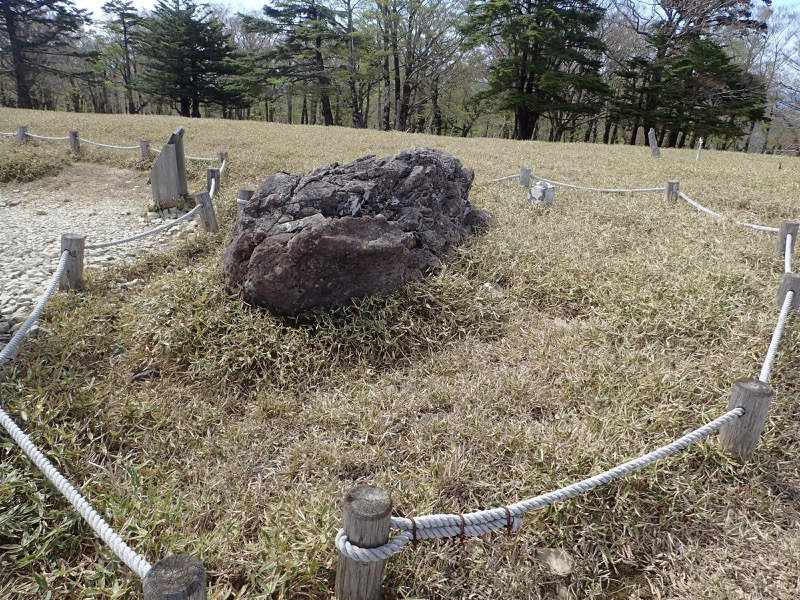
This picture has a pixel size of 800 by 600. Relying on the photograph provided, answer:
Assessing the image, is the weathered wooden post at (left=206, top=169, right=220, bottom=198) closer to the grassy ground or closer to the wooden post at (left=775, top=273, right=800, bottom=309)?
the grassy ground

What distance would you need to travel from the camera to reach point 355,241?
12.0 ft

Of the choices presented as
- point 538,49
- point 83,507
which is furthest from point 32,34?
point 83,507

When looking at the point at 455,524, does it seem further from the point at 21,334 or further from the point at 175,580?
the point at 21,334

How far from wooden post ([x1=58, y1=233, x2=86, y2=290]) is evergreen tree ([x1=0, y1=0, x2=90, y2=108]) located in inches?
1052

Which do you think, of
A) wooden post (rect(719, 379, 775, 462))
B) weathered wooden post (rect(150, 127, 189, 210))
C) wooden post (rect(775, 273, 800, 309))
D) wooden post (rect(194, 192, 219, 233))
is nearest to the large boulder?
wooden post (rect(194, 192, 219, 233))

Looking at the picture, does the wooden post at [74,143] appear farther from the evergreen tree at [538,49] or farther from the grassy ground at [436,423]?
the evergreen tree at [538,49]

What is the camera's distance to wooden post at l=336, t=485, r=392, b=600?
59.1 inches

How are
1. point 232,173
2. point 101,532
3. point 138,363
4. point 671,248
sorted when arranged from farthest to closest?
1. point 232,173
2. point 671,248
3. point 138,363
4. point 101,532

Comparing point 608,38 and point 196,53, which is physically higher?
point 608,38

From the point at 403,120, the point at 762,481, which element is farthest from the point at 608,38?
the point at 762,481

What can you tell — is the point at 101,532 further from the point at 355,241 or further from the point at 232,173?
the point at 232,173

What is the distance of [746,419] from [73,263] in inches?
190

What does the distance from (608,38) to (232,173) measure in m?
24.2

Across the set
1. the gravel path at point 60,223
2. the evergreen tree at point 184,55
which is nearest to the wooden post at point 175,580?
the gravel path at point 60,223
